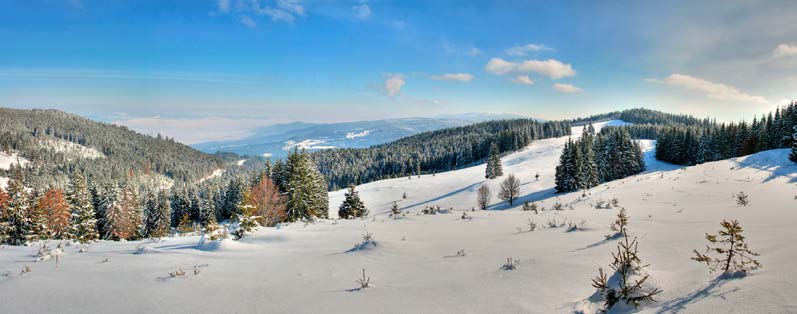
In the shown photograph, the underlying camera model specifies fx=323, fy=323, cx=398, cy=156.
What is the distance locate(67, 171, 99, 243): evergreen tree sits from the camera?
36.0 m

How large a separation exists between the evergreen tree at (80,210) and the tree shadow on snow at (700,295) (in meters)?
48.2

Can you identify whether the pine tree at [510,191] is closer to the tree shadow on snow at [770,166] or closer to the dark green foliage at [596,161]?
the dark green foliage at [596,161]

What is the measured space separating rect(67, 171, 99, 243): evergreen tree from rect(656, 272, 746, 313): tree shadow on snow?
48.2 metres

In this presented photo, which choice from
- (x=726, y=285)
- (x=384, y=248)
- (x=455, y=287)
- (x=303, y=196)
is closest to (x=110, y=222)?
(x=303, y=196)

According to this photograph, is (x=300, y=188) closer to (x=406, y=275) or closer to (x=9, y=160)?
(x=406, y=275)

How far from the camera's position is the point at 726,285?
3371 millimetres

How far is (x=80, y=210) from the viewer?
→ 123ft

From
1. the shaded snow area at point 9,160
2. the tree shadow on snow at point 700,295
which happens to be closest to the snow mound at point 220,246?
the tree shadow on snow at point 700,295

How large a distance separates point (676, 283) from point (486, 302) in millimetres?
2148

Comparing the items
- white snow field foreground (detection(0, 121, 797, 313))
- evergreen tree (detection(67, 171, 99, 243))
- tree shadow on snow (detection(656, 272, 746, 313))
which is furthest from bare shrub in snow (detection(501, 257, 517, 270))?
evergreen tree (detection(67, 171, 99, 243))

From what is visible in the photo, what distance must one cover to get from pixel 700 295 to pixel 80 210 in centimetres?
5285

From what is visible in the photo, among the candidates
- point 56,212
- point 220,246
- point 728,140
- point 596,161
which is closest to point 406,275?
point 220,246

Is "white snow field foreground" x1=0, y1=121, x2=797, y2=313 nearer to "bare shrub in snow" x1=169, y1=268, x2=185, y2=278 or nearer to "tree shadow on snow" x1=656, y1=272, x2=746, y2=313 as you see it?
"tree shadow on snow" x1=656, y1=272, x2=746, y2=313

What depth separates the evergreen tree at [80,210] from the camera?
118 ft
